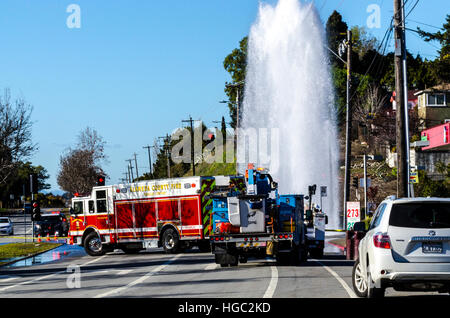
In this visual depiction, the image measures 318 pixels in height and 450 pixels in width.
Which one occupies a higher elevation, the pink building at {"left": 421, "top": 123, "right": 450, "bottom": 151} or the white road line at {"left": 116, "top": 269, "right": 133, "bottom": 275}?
the pink building at {"left": 421, "top": 123, "right": 450, "bottom": 151}

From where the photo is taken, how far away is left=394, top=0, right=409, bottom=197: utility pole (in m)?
25.5

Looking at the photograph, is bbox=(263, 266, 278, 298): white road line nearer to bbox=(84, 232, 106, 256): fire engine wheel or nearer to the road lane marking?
the road lane marking

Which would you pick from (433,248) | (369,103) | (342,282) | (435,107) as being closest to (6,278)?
(342,282)

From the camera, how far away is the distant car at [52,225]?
2208 inches

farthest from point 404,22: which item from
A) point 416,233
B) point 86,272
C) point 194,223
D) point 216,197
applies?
point 416,233

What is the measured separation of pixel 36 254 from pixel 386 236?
91.4ft

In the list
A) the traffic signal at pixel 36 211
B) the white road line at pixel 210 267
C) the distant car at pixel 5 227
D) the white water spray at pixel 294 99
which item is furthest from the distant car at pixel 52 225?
the white road line at pixel 210 267

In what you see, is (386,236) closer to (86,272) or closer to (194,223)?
(86,272)

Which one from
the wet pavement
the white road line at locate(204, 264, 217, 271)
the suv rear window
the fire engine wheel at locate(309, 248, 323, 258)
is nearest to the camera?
the suv rear window

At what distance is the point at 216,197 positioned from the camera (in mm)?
24328

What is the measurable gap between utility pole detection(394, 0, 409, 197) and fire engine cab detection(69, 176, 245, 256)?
7244 millimetres

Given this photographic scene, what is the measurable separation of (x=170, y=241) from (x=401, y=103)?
12.0 metres

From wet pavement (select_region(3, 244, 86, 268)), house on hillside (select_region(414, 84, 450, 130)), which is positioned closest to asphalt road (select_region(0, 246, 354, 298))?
wet pavement (select_region(3, 244, 86, 268))

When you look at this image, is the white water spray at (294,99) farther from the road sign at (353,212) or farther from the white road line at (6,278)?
the white road line at (6,278)
